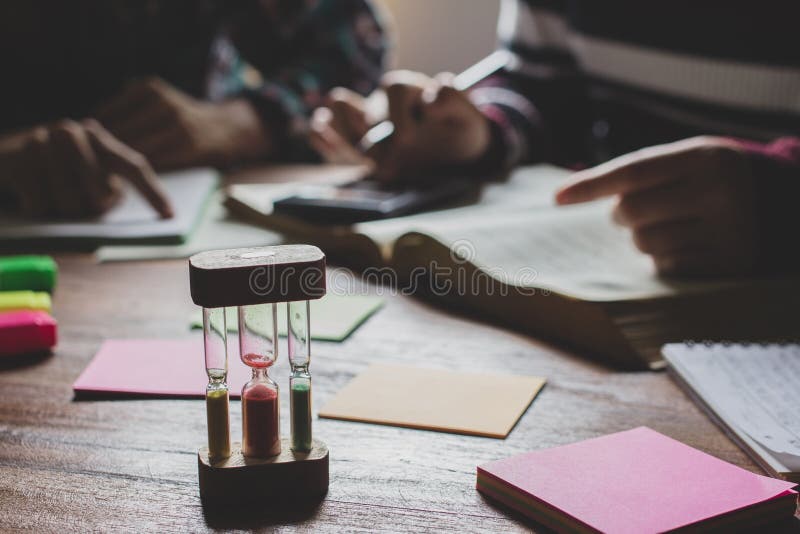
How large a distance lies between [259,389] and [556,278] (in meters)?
0.37

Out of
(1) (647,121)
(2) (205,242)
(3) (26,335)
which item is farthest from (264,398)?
(1) (647,121)

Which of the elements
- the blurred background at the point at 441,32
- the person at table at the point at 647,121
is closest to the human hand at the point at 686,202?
the person at table at the point at 647,121

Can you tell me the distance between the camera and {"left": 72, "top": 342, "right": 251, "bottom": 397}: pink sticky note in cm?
57

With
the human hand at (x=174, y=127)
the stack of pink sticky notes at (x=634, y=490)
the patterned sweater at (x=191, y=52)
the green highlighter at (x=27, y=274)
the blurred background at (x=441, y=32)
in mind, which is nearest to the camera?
the stack of pink sticky notes at (x=634, y=490)

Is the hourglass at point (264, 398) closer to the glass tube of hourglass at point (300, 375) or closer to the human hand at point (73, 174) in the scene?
the glass tube of hourglass at point (300, 375)

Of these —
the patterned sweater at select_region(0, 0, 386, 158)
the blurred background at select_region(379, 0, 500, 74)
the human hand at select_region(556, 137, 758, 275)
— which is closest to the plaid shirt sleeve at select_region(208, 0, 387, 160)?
the patterned sweater at select_region(0, 0, 386, 158)

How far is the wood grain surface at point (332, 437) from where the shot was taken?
418 mm

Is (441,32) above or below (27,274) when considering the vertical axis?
above

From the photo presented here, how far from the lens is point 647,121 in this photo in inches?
48.9

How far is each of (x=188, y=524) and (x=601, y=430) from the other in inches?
10.3

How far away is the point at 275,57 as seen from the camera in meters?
1.86

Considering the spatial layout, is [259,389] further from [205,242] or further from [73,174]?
[73,174]

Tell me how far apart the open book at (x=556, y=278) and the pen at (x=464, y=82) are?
207 millimetres

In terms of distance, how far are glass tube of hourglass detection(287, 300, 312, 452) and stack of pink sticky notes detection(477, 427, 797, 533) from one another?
10 centimetres
